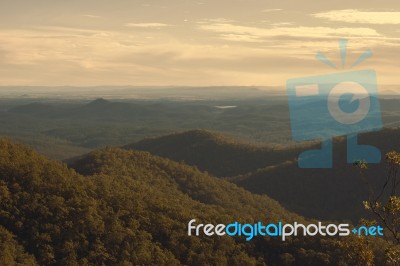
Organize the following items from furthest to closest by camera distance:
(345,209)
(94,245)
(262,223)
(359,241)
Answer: (345,209), (262,223), (94,245), (359,241)

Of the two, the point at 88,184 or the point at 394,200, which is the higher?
the point at 394,200

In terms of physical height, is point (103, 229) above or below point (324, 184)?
above

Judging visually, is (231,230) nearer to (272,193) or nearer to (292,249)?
(292,249)

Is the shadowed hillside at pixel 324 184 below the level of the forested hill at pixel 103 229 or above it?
below

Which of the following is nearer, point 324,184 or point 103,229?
point 103,229

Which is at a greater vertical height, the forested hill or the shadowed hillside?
the forested hill

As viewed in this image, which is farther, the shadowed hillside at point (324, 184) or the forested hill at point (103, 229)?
the shadowed hillside at point (324, 184)

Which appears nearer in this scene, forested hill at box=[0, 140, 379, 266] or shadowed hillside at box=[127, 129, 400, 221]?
forested hill at box=[0, 140, 379, 266]

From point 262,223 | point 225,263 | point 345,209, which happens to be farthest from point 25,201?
point 345,209
